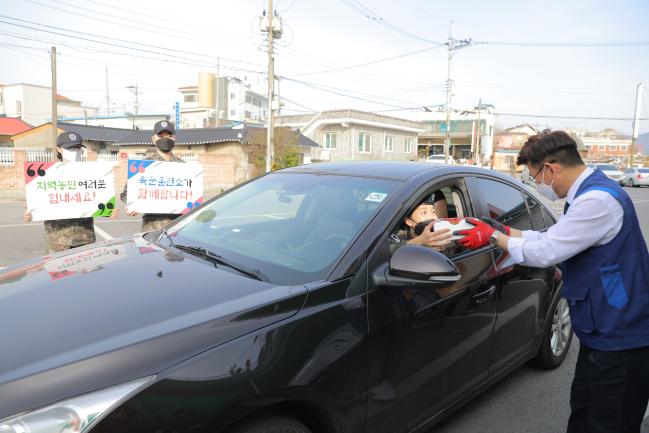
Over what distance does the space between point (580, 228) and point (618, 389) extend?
0.74 m

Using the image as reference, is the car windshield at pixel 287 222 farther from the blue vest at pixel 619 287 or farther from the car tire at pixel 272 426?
the blue vest at pixel 619 287

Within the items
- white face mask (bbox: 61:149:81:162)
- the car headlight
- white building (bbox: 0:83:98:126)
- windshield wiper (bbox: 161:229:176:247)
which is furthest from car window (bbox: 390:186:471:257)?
white building (bbox: 0:83:98:126)

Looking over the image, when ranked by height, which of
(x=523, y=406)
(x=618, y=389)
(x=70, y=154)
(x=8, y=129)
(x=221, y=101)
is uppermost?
(x=221, y=101)

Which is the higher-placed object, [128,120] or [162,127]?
[128,120]

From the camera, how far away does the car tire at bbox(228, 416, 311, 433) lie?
1552mm

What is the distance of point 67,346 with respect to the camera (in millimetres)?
1484

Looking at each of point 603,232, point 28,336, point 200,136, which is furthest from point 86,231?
point 200,136

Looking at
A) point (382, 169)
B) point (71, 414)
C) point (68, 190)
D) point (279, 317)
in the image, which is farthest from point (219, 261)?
point (68, 190)

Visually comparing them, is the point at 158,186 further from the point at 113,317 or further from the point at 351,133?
the point at 351,133

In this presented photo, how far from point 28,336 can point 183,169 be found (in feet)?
12.8

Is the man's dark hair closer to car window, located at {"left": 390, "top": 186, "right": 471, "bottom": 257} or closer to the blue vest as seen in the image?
the blue vest

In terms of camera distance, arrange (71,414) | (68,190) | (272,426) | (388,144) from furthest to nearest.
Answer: (388,144) < (68,190) < (272,426) < (71,414)

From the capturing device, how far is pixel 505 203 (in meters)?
3.24

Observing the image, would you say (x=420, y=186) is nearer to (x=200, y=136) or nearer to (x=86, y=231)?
(x=86, y=231)
